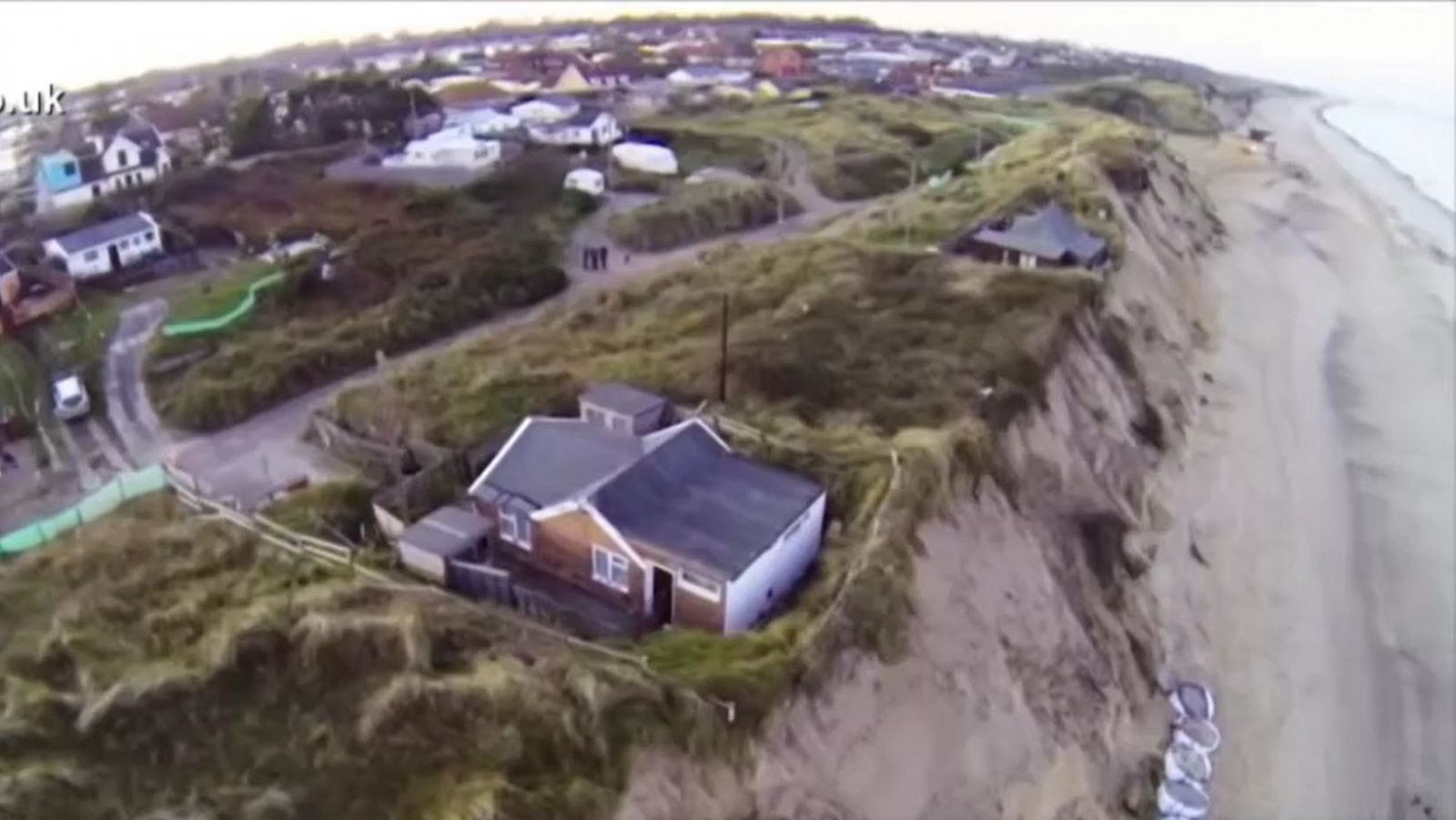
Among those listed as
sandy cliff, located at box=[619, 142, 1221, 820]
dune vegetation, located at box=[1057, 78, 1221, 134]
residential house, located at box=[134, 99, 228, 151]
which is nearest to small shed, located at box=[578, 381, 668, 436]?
sandy cliff, located at box=[619, 142, 1221, 820]

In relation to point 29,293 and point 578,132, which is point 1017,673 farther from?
point 578,132

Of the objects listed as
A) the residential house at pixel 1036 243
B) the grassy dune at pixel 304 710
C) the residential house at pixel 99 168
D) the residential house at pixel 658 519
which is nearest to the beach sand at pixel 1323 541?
the residential house at pixel 1036 243

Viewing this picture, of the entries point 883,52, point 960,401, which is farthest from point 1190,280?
point 883,52

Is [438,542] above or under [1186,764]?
above

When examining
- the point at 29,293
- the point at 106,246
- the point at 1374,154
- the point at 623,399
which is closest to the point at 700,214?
the point at 623,399

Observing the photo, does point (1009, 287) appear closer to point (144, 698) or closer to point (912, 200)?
point (912, 200)
